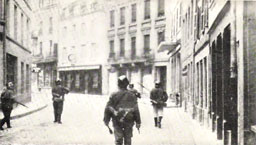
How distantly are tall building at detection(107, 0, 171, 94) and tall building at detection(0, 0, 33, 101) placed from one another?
7.25m

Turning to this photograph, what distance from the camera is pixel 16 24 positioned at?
21344 millimetres

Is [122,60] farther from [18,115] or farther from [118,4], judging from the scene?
[18,115]

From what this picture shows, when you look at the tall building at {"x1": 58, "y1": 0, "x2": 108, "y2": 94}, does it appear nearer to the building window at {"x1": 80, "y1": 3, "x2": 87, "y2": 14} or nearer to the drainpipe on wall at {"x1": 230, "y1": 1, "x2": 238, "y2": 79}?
the building window at {"x1": 80, "y1": 3, "x2": 87, "y2": 14}

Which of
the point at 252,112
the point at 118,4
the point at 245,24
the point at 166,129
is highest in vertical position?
the point at 118,4

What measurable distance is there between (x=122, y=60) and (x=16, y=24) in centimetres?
1409

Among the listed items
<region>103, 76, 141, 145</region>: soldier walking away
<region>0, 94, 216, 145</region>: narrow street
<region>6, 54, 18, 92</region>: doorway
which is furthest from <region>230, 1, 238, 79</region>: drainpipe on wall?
<region>6, 54, 18, 92</region>: doorway

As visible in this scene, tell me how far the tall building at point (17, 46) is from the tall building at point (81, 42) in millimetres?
2195

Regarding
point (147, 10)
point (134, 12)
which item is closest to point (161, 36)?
point (147, 10)

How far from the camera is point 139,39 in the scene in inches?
1313

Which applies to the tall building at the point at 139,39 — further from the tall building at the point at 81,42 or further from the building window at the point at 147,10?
the tall building at the point at 81,42

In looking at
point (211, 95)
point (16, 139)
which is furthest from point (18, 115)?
point (211, 95)

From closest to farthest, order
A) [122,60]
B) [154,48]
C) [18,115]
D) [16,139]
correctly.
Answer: [16,139] → [18,115] → [154,48] → [122,60]

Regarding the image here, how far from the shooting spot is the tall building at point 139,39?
31.3m

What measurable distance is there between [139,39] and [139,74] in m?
2.94
